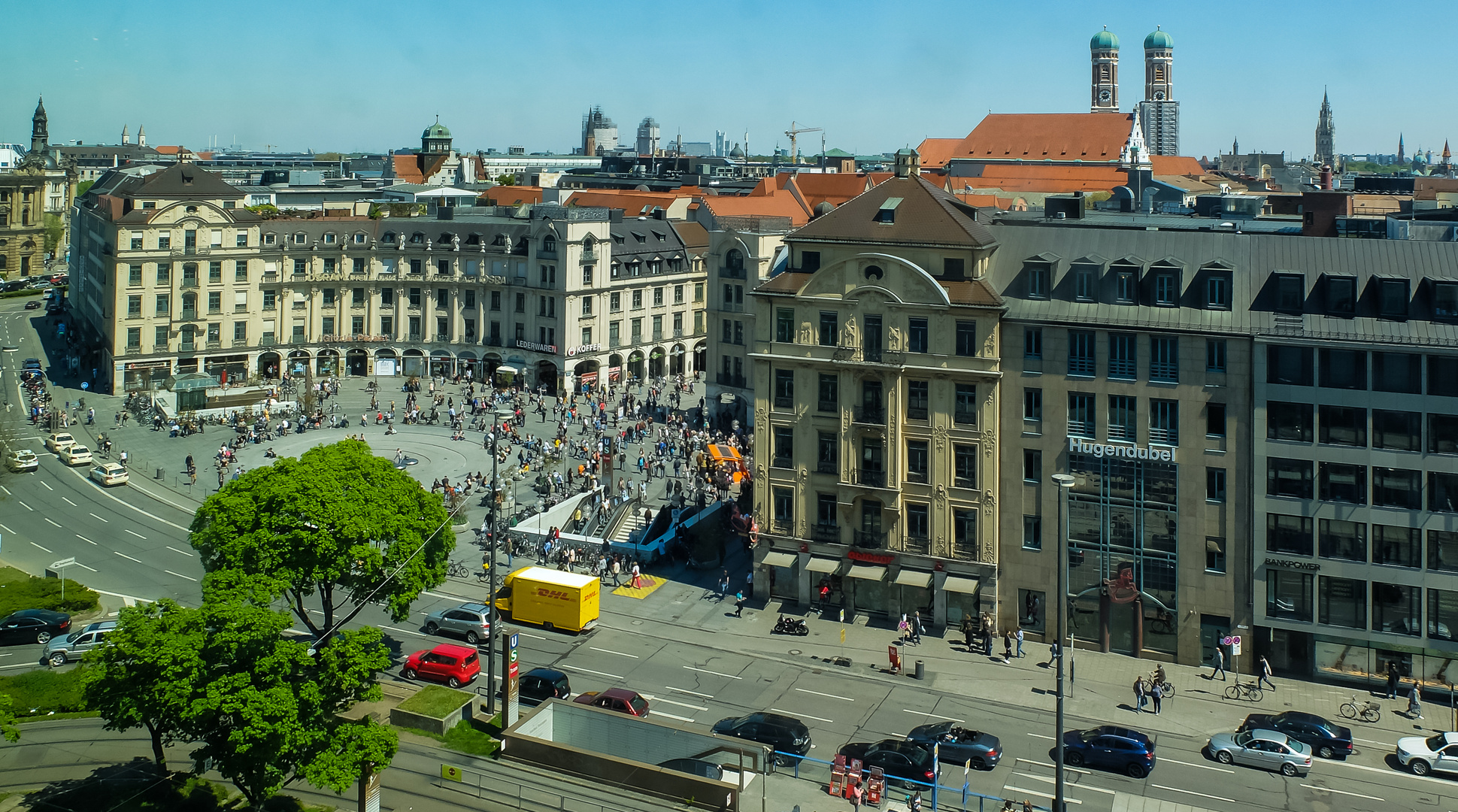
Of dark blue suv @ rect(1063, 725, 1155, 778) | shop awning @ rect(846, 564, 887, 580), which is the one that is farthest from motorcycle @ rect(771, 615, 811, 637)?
dark blue suv @ rect(1063, 725, 1155, 778)

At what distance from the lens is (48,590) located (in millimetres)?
59406

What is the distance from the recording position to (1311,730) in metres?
46.3

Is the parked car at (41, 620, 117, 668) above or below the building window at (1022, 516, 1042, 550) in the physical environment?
below

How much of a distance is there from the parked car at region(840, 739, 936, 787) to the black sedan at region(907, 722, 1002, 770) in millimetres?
628

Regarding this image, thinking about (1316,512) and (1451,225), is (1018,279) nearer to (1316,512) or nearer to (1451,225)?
(1316,512)

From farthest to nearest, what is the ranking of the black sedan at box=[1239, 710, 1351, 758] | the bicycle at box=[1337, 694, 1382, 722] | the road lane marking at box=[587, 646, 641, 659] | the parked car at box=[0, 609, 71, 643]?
the road lane marking at box=[587, 646, 641, 659], the parked car at box=[0, 609, 71, 643], the bicycle at box=[1337, 694, 1382, 722], the black sedan at box=[1239, 710, 1351, 758]

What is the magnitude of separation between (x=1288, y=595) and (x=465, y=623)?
116 ft

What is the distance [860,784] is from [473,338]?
82526 mm

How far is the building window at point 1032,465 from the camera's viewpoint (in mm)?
56469

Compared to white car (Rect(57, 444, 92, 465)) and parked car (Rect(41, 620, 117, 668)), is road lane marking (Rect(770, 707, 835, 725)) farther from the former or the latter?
white car (Rect(57, 444, 92, 465))

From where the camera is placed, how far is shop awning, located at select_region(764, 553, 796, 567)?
61094mm

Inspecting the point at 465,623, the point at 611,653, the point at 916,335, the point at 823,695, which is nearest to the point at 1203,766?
the point at 823,695

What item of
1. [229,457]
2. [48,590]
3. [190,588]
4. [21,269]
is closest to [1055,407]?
[190,588]

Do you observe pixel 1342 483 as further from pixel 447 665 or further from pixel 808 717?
pixel 447 665
